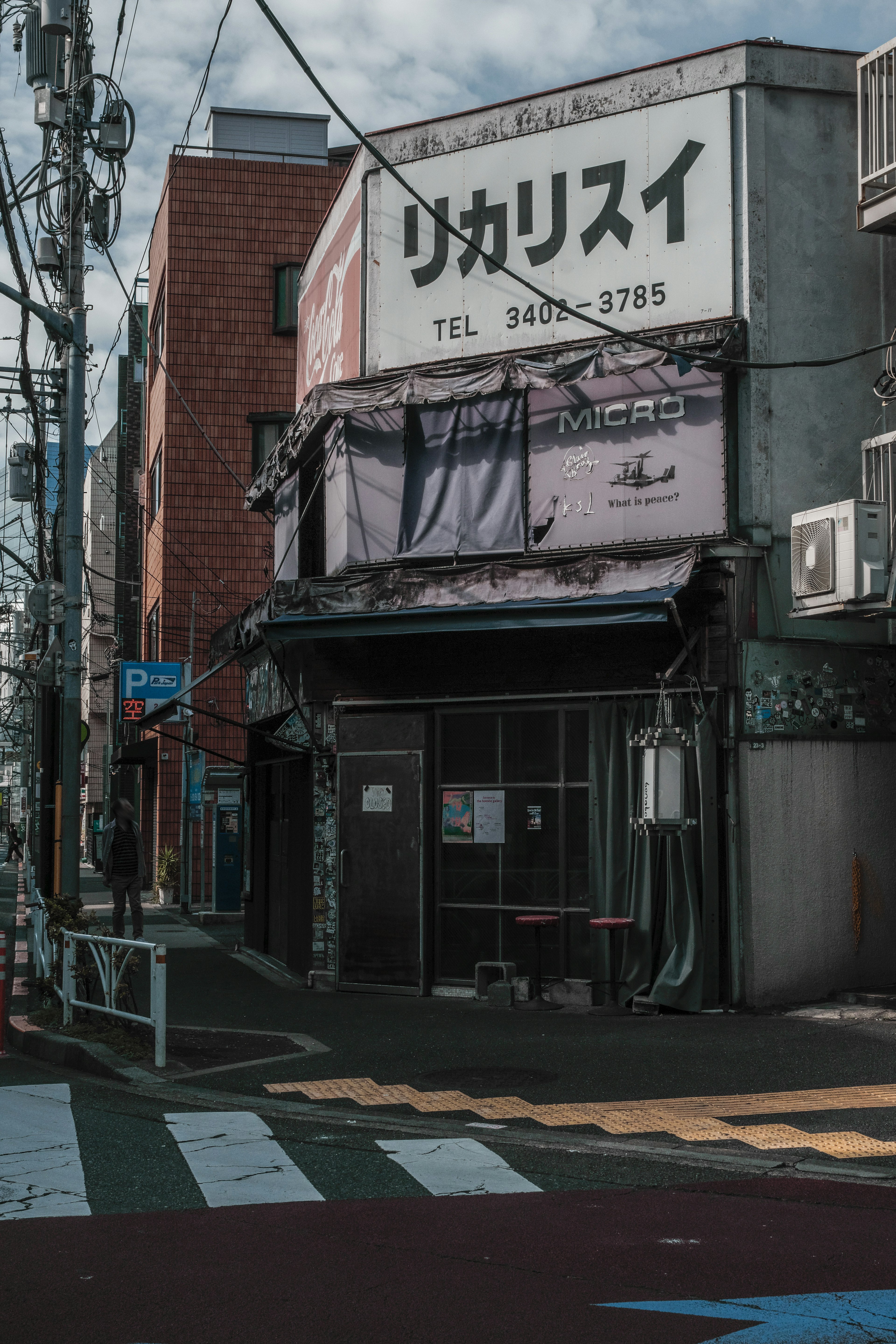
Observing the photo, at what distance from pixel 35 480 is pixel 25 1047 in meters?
15.3

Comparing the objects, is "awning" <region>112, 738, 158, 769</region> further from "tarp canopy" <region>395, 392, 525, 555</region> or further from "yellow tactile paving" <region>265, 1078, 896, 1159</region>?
"yellow tactile paving" <region>265, 1078, 896, 1159</region>

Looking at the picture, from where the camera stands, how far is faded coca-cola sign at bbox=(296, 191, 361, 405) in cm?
1595

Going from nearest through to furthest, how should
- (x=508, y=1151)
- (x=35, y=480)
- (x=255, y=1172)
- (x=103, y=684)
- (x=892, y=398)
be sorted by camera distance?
(x=255, y=1172) < (x=508, y=1151) < (x=892, y=398) < (x=35, y=480) < (x=103, y=684)

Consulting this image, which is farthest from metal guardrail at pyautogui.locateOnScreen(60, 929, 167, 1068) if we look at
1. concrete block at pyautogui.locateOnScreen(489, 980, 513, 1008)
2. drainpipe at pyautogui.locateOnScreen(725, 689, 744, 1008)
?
drainpipe at pyautogui.locateOnScreen(725, 689, 744, 1008)

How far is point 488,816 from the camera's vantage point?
1392 cm

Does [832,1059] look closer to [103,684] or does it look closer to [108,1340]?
[108,1340]

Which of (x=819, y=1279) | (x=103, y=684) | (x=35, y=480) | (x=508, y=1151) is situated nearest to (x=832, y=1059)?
(x=508, y=1151)

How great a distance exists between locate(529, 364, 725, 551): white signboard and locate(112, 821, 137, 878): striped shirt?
806 cm

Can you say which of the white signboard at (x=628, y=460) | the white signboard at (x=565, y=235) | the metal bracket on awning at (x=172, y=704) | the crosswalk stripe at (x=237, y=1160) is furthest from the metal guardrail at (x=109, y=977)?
the white signboard at (x=565, y=235)

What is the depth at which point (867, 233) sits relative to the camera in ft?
44.2

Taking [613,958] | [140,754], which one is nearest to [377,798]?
[613,958]

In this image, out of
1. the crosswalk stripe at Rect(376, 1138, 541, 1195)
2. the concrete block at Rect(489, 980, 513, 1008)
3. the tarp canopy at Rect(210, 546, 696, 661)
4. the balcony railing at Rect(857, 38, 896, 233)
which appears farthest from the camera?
the concrete block at Rect(489, 980, 513, 1008)

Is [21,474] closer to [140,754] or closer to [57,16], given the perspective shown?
[140,754]

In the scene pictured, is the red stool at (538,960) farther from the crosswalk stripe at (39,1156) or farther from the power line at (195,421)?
the power line at (195,421)
